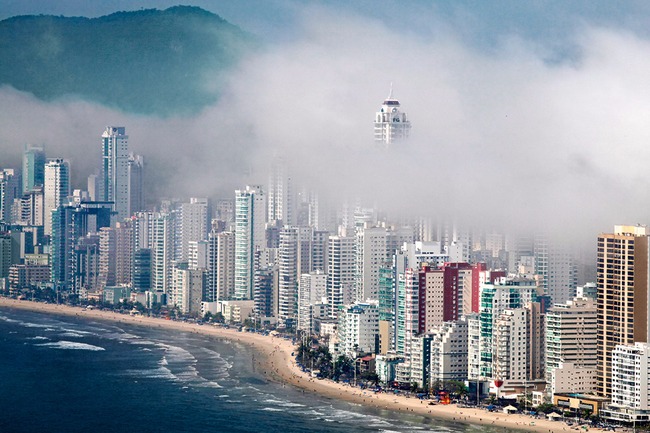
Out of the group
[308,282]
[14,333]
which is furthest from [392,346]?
[14,333]

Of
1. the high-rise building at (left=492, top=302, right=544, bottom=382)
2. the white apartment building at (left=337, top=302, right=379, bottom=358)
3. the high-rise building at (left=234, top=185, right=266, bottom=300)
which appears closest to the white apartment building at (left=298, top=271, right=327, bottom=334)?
the high-rise building at (left=234, top=185, right=266, bottom=300)

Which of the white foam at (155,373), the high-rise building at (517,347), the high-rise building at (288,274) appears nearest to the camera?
the high-rise building at (517,347)

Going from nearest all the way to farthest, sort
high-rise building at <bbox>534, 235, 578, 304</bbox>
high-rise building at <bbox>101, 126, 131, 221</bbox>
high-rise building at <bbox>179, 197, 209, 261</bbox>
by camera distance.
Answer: high-rise building at <bbox>534, 235, 578, 304</bbox>
high-rise building at <bbox>179, 197, 209, 261</bbox>
high-rise building at <bbox>101, 126, 131, 221</bbox>

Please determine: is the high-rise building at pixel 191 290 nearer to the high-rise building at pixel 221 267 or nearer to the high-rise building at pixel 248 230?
the high-rise building at pixel 221 267

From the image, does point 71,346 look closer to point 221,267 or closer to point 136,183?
point 221,267

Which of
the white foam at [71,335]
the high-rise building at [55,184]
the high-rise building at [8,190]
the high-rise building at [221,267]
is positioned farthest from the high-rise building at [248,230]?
the high-rise building at [8,190]

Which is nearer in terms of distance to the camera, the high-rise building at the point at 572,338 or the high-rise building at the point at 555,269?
the high-rise building at the point at 572,338

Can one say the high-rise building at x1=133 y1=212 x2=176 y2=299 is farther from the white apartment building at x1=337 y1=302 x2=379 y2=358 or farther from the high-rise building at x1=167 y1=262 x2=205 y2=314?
the white apartment building at x1=337 y1=302 x2=379 y2=358
